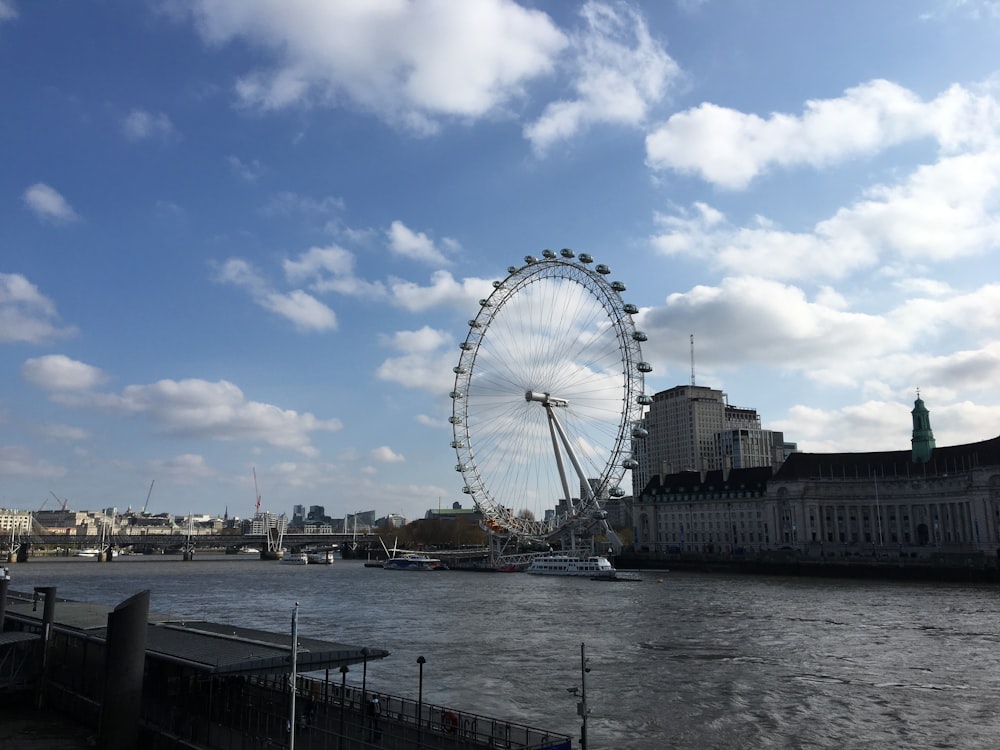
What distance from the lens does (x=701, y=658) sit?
38906 mm

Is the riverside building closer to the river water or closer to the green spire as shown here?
the green spire

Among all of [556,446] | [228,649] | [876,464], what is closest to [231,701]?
[228,649]

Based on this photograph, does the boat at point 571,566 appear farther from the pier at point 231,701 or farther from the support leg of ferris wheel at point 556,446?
the pier at point 231,701

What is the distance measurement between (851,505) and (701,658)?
355 ft

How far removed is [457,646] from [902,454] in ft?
379

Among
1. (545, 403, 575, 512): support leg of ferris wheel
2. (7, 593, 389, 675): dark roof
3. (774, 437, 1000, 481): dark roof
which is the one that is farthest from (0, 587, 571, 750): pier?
(774, 437, 1000, 481): dark roof

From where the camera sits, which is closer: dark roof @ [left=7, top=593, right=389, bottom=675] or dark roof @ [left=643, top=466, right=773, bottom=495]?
dark roof @ [left=7, top=593, right=389, bottom=675]

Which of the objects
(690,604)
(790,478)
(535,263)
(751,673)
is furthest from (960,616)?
(790,478)

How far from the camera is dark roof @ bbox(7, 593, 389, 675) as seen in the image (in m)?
19.5

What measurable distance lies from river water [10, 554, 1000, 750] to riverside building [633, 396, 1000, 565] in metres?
43.4

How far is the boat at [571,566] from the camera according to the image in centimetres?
11144

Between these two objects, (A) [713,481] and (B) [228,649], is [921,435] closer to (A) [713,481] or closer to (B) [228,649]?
(A) [713,481]

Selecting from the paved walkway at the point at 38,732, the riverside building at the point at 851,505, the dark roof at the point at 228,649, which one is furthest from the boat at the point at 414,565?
the paved walkway at the point at 38,732

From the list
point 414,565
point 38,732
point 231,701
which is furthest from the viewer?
point 414,565
